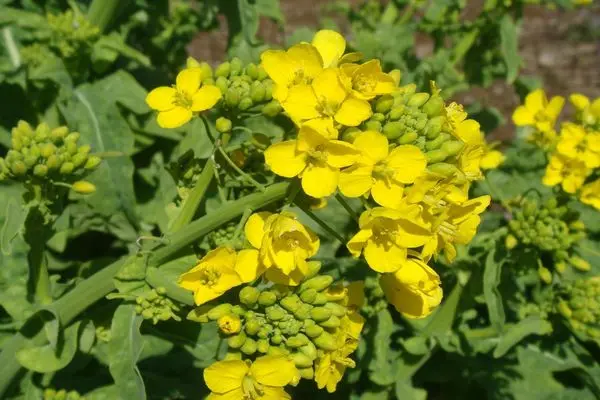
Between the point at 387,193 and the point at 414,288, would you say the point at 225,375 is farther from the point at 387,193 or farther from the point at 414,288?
the point at 387,193

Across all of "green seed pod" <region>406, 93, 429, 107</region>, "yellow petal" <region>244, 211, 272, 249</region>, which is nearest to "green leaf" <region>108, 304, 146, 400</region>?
"yellow petal" <region>244, 211, 272, 249</region>

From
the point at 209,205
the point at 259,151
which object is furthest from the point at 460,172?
the point at 209,205

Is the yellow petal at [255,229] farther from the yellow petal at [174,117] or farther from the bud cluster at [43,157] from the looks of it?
the bud cluster at [43,157]

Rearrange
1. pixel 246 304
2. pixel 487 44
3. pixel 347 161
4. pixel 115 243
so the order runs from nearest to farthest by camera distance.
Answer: pixel 347 161
pixel 246 304
pixel 115 243
pixel 487 44

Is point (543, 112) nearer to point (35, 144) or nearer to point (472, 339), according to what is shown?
point (472, 339)

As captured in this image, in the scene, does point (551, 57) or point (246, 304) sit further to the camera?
point (551, 57)

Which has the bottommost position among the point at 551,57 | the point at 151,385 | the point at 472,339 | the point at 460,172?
the point at 551,57

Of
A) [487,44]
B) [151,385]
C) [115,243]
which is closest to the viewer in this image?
[151,385]
